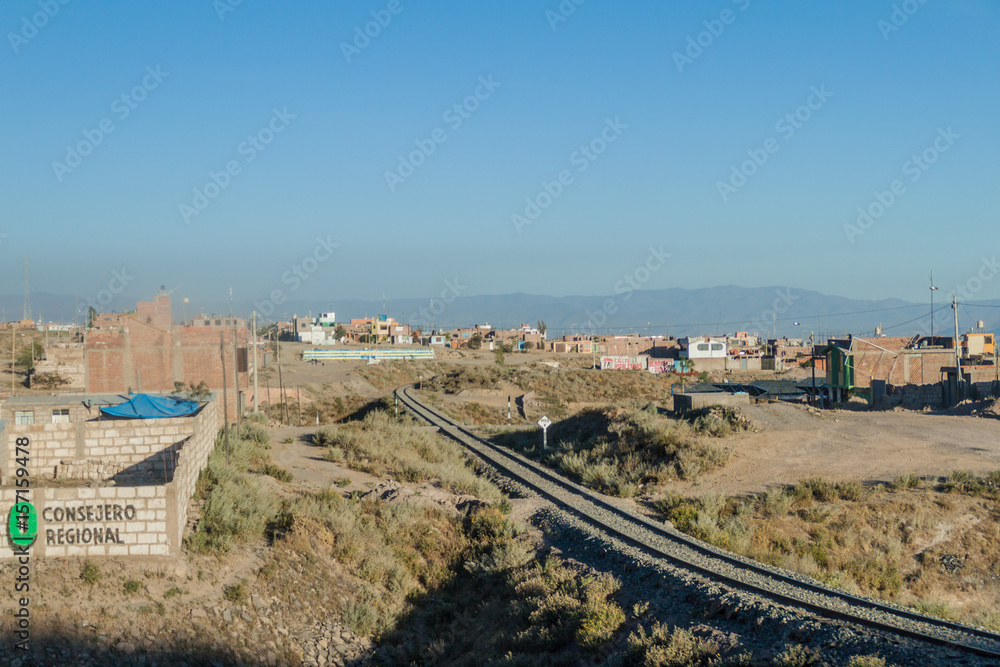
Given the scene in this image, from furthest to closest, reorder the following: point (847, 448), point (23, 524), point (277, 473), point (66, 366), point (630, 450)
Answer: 1. point (66, 366)
2. point (630, 450)
3. point (847, 448)
4. point (277, 473)
5. point (23, 524)

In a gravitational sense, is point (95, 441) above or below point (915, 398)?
above

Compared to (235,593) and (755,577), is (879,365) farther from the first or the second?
(235,593)

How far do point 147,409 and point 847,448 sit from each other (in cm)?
2276

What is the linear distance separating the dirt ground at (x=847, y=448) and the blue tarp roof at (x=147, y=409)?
50.5ft

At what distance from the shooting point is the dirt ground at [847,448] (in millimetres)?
22875

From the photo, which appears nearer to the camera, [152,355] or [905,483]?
[905,483]

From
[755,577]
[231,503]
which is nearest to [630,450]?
[755,577]

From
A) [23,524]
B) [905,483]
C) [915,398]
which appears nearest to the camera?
[23,524]

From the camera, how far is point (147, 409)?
2206 centimetres

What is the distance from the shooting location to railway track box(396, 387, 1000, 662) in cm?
1004

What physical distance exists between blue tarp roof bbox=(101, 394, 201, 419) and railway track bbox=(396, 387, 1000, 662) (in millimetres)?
10731

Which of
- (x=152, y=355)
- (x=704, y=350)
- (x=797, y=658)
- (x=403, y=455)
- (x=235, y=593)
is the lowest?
(x=704, y=350)

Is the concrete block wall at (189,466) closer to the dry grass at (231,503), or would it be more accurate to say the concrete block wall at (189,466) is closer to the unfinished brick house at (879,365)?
the dry grass at (231,503)

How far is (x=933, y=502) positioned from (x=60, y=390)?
49.5 m
